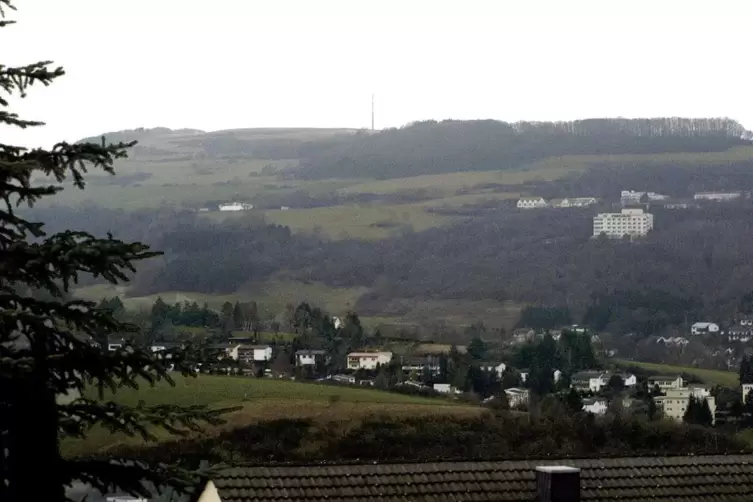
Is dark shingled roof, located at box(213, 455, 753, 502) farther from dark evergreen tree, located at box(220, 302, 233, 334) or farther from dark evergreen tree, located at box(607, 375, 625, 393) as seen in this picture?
dark evergreen tree, located at box(220, 302, 233, 334)

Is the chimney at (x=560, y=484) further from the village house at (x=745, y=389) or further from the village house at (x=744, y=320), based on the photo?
the village house at (x=744, y=320)

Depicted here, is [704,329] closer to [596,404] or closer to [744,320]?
[744,320]

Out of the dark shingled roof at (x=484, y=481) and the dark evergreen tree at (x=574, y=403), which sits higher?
the dark shingled roof at (x=484, y=481)

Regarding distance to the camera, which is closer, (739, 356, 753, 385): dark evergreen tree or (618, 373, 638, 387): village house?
(739, 356, 753, 385): dark evergreen tree

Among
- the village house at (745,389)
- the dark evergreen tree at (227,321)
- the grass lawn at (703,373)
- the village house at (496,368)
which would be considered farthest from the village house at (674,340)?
→ the village house at (745,389)

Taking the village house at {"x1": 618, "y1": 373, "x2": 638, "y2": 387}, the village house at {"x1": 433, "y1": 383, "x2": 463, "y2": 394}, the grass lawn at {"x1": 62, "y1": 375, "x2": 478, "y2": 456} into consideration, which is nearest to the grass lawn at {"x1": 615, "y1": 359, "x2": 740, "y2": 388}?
the village house at {"x1": 618, "y1": 373, "x2": 638, "y2": 387}

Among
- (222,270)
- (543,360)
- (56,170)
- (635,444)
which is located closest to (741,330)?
(543,360)
